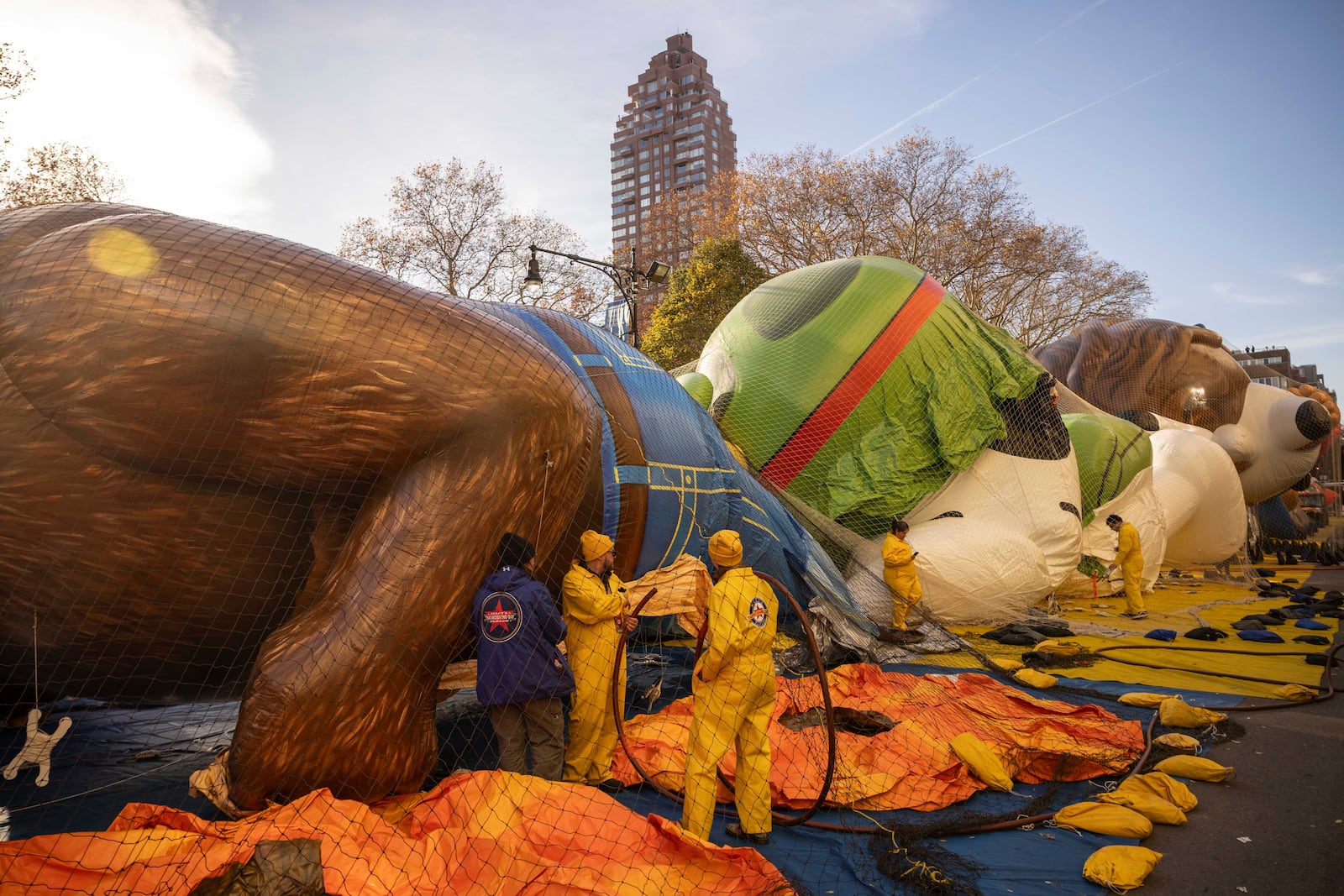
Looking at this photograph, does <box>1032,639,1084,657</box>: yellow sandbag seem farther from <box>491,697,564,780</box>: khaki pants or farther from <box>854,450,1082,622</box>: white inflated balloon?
<box>491,697,564,780</box>: khaki pants

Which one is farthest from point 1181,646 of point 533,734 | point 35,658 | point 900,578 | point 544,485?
point 35,658

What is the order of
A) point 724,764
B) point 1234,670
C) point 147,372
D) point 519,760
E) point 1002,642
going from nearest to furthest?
point 147,372
point 519,760
point 724,764
point 1234,670
point 1002,642

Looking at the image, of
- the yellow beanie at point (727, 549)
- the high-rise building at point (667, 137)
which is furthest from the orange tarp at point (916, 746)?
the high-rise building at point (667, 137)

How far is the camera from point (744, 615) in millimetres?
3801

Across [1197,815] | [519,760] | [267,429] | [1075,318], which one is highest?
[1075,318]

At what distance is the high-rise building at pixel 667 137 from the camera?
85375 mm

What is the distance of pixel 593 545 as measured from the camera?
14.0 ft

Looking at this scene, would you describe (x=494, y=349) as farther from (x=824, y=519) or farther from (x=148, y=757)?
(x=824, y=519)

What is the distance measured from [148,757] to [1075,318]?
31687mm

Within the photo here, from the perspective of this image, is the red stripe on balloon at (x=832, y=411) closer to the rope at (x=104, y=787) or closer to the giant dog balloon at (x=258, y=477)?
the giant dog balloon at (x=258, y=477)

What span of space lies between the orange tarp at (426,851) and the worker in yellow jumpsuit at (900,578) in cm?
501

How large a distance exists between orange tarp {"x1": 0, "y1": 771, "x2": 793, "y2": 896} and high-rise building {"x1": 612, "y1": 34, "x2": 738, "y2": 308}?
83.8 metres

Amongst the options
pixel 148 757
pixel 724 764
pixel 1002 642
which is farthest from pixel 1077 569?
pixel 148 757

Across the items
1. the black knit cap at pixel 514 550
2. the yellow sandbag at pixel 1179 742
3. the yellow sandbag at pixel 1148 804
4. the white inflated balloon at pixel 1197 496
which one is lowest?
the yellow sandbag at pixel 1148 804
